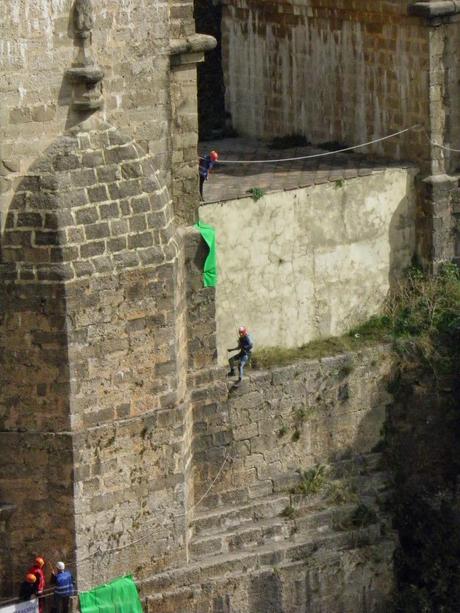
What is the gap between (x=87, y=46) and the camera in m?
29.2

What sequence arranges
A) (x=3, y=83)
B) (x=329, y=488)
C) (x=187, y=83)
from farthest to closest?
(x=329, y=488) < (x=187, y=83) < (x=3, y=83)

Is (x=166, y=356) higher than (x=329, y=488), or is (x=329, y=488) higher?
(x=166, y=356)

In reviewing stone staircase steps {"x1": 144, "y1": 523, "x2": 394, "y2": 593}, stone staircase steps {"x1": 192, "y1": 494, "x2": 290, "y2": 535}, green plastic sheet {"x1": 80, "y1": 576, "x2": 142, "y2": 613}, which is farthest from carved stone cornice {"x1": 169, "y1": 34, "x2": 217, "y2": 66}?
green plastic sheet {"x1": 80, "y1": 576, "x2": 142, "y2": 613}

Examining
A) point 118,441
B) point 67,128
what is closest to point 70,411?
point 118,441

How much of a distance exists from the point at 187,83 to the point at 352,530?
→ 591 cm

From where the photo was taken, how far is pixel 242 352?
3188 centimetres

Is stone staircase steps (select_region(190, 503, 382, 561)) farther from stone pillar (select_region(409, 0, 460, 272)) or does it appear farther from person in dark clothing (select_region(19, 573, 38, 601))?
stone pillar (select_region(409, 0, 460, 272))

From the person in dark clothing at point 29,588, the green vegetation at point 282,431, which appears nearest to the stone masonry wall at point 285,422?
the green vegetation at point 282,431

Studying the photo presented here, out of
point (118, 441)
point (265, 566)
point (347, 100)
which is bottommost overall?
point (265, 566)

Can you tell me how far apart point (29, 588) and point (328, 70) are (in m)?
8.84

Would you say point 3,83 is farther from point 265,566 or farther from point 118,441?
point 265,566

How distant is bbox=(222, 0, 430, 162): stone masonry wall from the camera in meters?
34.1

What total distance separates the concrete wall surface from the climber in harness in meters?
0.25

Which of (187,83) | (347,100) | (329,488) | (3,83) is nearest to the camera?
(3,83)
